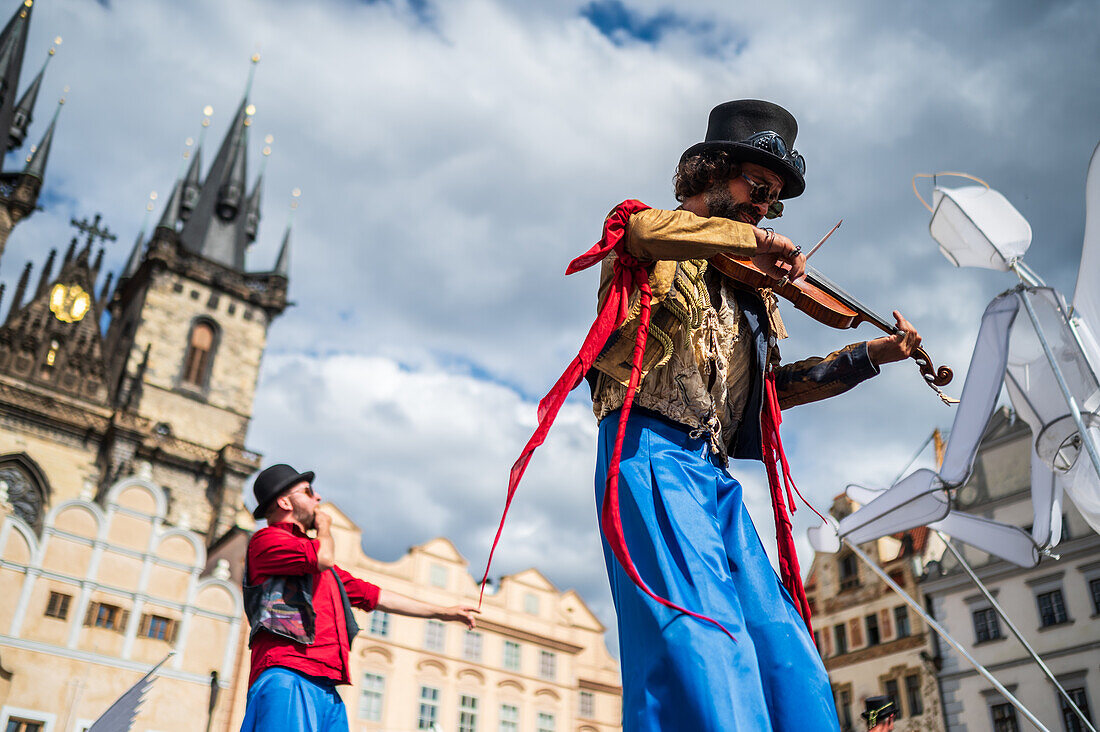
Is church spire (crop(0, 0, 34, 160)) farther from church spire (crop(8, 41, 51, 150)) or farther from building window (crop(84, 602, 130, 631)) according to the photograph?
building window (crop(84, 602, 130, 631))

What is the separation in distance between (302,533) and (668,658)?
2.38m

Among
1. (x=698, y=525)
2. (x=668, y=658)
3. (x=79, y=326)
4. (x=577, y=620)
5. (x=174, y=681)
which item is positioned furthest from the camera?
(x=79, y=326)

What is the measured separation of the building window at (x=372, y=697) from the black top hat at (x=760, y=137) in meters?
23.7

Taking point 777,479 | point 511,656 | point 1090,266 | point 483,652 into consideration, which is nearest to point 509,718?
point 511,656

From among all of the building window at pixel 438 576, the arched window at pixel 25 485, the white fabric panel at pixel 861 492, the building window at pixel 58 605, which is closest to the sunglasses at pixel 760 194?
the white fabric panel at pixel 861 492

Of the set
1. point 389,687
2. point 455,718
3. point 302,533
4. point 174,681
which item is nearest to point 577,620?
point 455,718

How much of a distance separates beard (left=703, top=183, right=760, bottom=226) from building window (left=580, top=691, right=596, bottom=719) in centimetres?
2889

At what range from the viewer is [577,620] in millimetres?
30094

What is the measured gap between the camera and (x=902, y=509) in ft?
24.5

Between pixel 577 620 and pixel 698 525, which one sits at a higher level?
pixel 577 620

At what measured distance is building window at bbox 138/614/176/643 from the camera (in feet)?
64.7

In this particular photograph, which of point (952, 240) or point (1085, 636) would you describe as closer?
point (952, 240)

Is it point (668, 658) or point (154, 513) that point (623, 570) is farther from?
point (154, 513)

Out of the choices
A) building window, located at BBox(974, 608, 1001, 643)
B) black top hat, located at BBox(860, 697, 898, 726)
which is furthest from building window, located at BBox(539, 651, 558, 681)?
black top hat, located at BBox(860, 697, 898, 726)
